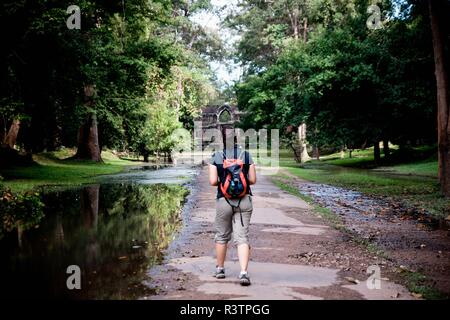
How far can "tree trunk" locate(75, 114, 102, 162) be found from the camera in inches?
1393

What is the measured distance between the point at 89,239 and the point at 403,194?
459 inches

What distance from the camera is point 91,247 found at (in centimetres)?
797

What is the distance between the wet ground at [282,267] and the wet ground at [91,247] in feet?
1.42

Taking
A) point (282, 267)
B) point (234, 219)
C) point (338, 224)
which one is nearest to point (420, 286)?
point (282, 267)

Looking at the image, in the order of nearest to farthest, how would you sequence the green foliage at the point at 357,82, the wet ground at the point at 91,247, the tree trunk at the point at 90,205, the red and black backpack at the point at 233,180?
the wet ground at the point at 91,247, the red and black backpack at the point at 233,180, the tree trunk at the point at 90,205, the green foliage at the point at 357,82

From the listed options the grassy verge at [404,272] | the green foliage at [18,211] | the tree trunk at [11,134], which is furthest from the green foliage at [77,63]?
the grassy verge at [404,272]

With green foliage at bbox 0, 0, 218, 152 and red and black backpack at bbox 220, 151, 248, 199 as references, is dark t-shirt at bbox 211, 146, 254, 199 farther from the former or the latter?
green foliage at bbox 0, 0, 218, 152

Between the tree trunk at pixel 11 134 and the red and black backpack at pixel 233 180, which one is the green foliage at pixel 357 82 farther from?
the tree trunk at pixel 11 134

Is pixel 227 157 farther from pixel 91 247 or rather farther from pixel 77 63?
pixel 77 63

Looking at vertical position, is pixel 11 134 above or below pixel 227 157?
above

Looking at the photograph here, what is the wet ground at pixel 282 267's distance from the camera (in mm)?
5422

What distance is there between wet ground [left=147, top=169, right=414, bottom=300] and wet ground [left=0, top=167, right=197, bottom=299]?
43 centimetres

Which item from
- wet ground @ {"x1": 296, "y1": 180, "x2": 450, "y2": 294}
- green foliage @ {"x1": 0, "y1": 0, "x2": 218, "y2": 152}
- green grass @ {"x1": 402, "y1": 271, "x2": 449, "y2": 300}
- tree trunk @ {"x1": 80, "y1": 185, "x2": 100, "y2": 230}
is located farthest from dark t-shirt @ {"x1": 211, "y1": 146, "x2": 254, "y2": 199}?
green foliage @ {"x1": 0, "y1": 0, "x2": 218, "y2": 152}

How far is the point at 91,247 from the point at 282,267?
341cm
